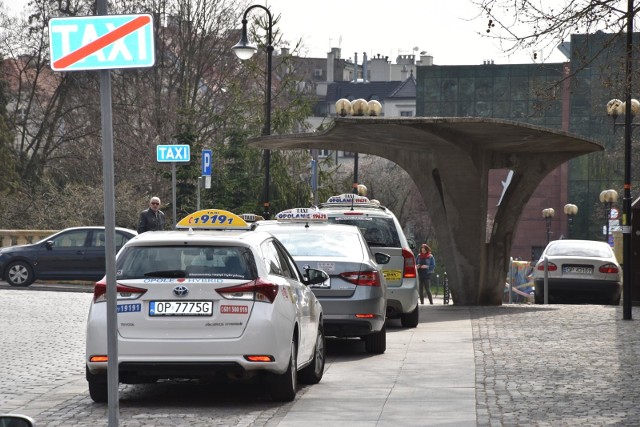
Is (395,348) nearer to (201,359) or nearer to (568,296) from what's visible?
(201,359)

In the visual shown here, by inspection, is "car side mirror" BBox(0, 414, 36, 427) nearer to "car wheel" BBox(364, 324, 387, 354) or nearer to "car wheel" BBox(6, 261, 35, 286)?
"car wheel" BBox(364, 324, 387, 354)

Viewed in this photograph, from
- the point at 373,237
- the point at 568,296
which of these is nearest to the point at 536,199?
the point at 568,296

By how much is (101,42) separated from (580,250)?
24670 mm

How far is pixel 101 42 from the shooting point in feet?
27.8

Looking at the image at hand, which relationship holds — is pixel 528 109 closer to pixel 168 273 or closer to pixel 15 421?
pixel 168 273

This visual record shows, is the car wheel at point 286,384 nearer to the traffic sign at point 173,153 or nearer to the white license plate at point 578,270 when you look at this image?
the traffic sign at point 173,153

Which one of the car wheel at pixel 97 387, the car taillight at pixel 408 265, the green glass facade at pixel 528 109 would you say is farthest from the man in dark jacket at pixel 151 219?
the green glass facade at pixel 528 109

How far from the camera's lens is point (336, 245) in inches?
675

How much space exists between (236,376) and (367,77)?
153017 mm

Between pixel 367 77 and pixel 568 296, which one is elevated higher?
pixel 367 77

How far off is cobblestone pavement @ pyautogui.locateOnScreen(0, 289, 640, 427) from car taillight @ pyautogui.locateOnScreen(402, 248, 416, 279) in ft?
2.82

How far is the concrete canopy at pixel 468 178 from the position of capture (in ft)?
87.4

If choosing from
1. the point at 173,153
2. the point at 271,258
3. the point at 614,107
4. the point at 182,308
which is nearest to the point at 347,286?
the point at 271,258

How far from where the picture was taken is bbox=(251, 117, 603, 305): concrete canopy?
26.6 m
